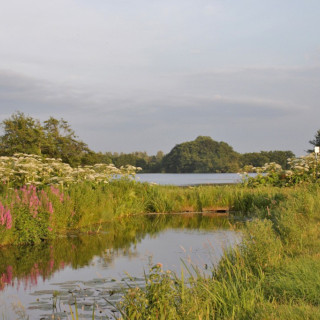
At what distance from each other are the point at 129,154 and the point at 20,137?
36.0 m

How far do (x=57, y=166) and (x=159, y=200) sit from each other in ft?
17.3

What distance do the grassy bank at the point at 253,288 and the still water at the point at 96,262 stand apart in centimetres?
52

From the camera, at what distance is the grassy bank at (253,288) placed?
452 centimetres

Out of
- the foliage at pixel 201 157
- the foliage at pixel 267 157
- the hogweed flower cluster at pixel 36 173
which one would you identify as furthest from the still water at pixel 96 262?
the foliage at pixel 201 157

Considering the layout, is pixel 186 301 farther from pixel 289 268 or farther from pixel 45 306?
pixel 45 306

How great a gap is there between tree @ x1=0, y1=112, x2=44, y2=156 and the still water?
15.3 m

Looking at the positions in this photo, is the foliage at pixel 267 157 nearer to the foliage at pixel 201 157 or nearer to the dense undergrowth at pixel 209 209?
the foliage at pixel 201 157

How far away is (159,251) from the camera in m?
10.8

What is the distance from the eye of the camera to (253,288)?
20.2 ft

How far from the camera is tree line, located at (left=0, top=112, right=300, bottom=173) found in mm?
A: 29609

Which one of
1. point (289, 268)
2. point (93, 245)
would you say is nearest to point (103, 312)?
point (289, 268)

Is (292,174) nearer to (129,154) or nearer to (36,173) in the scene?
(36,173)

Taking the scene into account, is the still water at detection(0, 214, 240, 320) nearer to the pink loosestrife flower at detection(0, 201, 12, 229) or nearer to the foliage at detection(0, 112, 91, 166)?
the pink loosestrife flower at detection(0, 201, 12, 229)

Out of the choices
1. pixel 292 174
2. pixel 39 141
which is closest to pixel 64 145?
pixel 39 141
